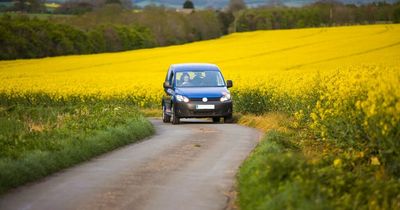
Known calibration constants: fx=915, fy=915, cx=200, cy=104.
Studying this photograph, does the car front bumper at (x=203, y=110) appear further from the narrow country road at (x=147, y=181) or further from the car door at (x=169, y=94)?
the narrow country road at (x=147, y=181)

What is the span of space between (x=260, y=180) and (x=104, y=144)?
7029 mm

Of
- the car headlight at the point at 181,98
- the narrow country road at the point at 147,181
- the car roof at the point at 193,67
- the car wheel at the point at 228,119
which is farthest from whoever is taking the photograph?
the car roof at the point at 193,67

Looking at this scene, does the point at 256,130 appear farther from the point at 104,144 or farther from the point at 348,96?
the point at 348,96

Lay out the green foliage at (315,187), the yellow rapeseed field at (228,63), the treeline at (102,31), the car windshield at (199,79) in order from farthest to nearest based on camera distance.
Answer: the treeline at (102,31) < the yellow rapeseed field at (228,63) < the car windshield at (199,79) < the green foliage at (315,187)

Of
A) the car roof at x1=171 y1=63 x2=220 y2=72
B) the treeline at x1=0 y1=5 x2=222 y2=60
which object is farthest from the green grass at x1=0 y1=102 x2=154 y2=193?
the treeline at x1=0 y1=5 x2=222 y2=60

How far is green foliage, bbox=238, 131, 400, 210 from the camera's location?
8.80 metres

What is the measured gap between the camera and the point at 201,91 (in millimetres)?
28000

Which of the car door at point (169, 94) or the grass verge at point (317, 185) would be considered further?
the car door at point (169, 94)

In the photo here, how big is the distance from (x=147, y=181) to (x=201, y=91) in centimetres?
1520

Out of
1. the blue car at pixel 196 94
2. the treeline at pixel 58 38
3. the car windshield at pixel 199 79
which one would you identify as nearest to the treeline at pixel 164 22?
the treeline at pixel 58 38

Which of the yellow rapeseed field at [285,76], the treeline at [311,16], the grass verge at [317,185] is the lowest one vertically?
the treeline at [311,16]

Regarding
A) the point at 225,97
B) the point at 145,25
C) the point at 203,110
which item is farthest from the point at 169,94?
the point at 145,25

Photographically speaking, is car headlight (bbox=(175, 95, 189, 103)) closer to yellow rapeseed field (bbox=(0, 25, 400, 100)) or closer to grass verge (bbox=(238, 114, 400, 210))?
yellow rapeseed field (bbox=(0, 25, 400, 100))

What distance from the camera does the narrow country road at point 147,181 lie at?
11000 mm
